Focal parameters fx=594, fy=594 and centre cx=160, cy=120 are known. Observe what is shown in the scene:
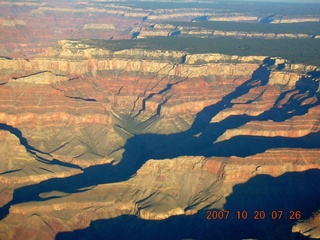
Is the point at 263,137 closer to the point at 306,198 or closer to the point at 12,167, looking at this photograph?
the point at 306,198

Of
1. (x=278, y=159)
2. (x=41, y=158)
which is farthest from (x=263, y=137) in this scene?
(x=41, y=158)
